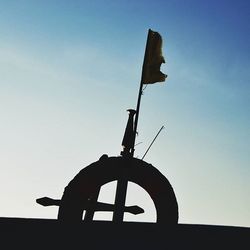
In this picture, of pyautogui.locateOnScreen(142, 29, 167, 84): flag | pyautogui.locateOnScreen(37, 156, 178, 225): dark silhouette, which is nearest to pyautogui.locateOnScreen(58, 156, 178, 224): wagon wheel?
pyautogui.locateOnScreen(37, 156, 178, 225): dark silhouette

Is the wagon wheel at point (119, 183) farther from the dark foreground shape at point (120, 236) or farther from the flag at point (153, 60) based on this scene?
the flag at point (153, 60)

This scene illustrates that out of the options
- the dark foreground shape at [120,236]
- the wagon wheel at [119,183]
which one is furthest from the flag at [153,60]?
the dark foreground shape at [120,236]

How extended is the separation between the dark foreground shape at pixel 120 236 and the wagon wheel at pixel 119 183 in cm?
229

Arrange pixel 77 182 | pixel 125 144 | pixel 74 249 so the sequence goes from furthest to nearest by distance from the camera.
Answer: pixel 125 144 < pixel 77 182 < pixel 74 249

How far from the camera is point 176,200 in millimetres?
8906

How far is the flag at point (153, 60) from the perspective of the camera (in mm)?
10242

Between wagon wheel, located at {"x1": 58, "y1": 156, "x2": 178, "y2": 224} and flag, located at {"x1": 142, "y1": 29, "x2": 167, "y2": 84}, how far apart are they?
2.40 metres

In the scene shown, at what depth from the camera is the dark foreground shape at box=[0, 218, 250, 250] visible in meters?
5.97

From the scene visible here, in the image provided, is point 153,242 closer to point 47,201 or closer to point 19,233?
point 19,233

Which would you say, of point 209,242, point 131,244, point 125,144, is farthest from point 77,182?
point 209,242

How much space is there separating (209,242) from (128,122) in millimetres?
4183

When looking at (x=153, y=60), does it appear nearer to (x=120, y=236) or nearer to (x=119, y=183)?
(x=119, y=183)

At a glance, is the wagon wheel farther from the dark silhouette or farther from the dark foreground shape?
the dark foreground shape

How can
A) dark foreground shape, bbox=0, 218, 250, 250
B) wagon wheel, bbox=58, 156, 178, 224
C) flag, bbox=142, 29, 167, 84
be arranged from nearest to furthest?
dark foreground shape, bbox=0, 218, 250, 250 → wagon wheel, bbox=58, 156, 178, 224 → flag, bbox=142, 29, 167, 84
